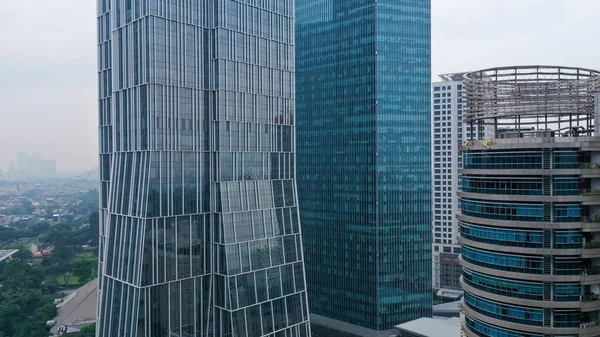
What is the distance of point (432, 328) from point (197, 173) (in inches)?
1792

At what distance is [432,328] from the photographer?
8019 cm

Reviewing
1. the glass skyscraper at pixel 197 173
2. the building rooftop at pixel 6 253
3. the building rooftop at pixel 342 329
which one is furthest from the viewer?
the building rooftop at pixel 6 253

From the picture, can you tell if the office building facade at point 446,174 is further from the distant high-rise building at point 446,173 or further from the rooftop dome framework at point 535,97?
the rooftop dome framework at point 535,97

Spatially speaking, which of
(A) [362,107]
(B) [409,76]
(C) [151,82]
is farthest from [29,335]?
(B) [409,76]

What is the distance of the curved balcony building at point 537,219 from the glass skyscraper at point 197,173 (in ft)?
90.6

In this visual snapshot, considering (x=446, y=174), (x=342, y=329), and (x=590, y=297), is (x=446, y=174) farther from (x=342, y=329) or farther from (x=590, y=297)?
(x=590, y=297)

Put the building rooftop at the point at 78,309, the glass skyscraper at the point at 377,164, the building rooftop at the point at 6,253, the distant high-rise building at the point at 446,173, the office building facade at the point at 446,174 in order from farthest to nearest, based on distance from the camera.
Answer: the building rooftop at the point at 6,253
the distant high-rise building at the point at 446,173
the office building facade at the point at 446,174
the building rooftop at the point at 78,309
the glass skyscraper at the point at 377,164

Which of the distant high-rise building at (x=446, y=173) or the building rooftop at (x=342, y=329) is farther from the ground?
the distant high-rise building at (x=446, y=173)

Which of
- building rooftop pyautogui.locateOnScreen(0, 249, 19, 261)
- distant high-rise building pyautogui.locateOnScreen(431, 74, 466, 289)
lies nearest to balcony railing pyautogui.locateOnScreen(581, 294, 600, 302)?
distant high-rise building pyautogui.locateOnScreen(431, 74, 466, 289)

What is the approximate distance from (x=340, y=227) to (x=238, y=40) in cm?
4485

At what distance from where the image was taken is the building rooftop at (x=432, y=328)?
7694 cm

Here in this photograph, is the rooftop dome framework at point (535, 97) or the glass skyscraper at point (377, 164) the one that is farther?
the glass skyscraper at point (377, 164)

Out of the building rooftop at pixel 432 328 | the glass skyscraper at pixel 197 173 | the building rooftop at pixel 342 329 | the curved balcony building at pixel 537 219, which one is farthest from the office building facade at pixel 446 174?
the curved balcony building at pixel 537 219

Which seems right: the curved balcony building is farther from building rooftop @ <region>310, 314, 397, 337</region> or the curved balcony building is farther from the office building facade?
the office building facade
